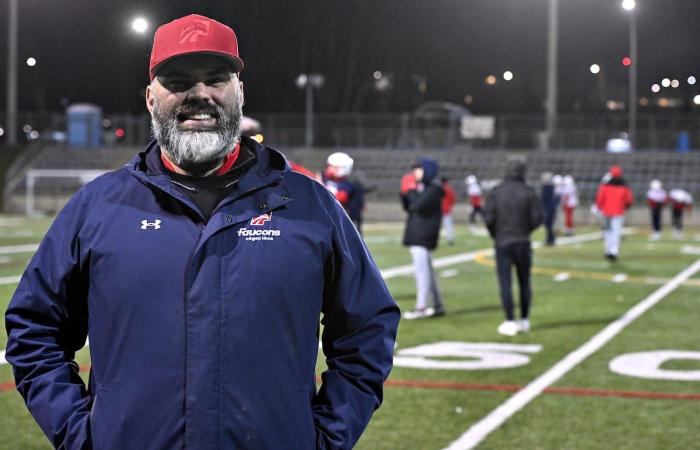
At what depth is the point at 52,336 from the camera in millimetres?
3295

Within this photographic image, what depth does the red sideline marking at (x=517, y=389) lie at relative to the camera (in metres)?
9.05

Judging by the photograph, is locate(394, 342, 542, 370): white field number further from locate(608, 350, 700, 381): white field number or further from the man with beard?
the man with beard

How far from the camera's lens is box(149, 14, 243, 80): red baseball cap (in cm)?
323

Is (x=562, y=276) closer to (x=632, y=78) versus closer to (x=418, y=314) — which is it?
(x=418, y=314)

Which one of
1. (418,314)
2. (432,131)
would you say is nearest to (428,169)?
(418,314)

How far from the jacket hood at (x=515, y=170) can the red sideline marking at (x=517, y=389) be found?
4013mm

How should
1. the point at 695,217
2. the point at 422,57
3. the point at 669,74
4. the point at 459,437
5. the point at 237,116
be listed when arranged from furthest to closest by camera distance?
1. the point at 422,57
2. the point at 669,74
3. the point at 695,217
4. the point at 459,437
5. the point at 237,116

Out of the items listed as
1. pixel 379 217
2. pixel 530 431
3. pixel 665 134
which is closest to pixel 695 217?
pixel 665 134

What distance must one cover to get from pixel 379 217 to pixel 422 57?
27.4m

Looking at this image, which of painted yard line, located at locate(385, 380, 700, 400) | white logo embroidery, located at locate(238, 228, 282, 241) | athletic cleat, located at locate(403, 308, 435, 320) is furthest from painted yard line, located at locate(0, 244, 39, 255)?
white logo embroidery, located at locate(238, 228, 282, 241)

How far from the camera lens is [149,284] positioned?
3098mm

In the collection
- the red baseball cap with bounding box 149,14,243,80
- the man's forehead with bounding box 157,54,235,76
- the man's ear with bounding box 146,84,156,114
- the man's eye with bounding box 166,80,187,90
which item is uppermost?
the red baseball cap with bounding box 149,14,243,80

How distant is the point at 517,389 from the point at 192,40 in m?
6.51

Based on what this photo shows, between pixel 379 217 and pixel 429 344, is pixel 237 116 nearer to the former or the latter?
pixel 429 344
